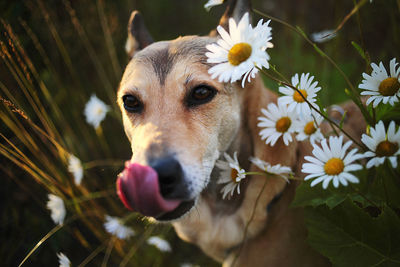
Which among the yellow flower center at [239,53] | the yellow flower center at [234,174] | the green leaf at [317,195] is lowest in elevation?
the green leaf at [317,195]

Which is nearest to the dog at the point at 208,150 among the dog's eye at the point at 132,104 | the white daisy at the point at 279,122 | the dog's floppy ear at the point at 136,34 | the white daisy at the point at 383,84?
the dog's eye at the point at 132,104

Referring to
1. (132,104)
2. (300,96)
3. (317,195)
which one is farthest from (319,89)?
(132,104)

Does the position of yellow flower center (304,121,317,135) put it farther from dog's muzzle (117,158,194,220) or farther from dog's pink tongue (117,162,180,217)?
dog's pink tongue (117,162,180,217)

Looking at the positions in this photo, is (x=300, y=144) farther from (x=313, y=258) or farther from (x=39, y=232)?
(x=39, y=232)

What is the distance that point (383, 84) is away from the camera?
1.38 m

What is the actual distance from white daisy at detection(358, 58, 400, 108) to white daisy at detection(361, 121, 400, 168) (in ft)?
0.44

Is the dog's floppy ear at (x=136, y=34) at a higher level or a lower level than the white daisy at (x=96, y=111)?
higher

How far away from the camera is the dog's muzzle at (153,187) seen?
4.56 ft

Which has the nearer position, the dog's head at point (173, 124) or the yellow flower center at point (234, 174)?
the dog's head at point (173, 124)

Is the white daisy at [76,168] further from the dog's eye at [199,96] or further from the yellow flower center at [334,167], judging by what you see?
the yellow flower center at [334,167]

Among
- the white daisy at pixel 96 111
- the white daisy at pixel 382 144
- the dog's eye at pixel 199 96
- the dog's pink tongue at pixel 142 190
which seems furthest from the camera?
the white daisy at pixel 96 111

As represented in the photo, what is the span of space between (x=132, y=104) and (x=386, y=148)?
142 centimetres

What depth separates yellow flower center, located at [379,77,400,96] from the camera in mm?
1354

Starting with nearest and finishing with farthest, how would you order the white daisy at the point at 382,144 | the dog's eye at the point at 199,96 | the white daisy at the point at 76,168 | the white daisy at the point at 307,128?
1. the white daisy at the point at 382,144
2. the white daisy at the point at 307,128
3. the dog's eye at the point at 199,96
4. the white daisy at the point at 76,168
